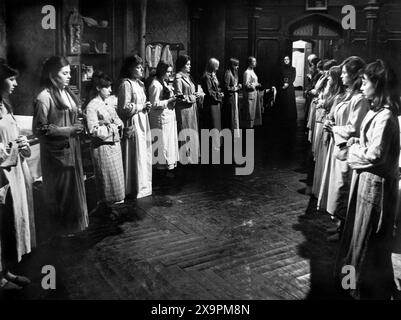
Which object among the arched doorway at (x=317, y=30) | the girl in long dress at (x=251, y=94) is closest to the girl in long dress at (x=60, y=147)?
the girl in long dress at (x=251, y=94)

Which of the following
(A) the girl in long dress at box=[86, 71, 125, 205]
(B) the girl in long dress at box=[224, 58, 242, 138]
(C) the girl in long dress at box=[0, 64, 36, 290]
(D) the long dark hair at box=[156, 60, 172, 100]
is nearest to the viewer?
(C) the girl in long dress at box=[0, 64, 36, 290]

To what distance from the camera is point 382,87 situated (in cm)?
314

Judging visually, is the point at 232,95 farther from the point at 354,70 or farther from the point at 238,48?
the point at 354,70

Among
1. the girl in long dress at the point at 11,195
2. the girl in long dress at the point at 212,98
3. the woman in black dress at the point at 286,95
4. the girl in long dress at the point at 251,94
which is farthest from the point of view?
the woman in black dress at the point at 286,95

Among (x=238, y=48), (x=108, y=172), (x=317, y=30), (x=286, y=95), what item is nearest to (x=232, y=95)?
(x=286, y=95)

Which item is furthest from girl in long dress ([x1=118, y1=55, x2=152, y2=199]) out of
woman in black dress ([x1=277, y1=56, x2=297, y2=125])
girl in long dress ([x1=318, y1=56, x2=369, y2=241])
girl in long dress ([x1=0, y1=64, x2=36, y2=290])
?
woman in black dress ([x1=277, y1=56, x2=297, y2=125])

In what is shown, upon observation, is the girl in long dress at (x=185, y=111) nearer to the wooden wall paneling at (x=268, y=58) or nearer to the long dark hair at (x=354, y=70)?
the long dark hair at (x=354, y=70)

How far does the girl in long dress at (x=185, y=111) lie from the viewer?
7.23 meters

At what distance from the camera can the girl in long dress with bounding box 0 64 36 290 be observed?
135 inches

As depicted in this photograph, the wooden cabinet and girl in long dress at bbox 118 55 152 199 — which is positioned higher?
the wooden cabinet

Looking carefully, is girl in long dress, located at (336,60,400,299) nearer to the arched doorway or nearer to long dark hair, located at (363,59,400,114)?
long dark hair, located at (363,59,400,114)

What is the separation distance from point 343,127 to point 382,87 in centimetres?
102

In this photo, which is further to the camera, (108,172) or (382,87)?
(108,172)
